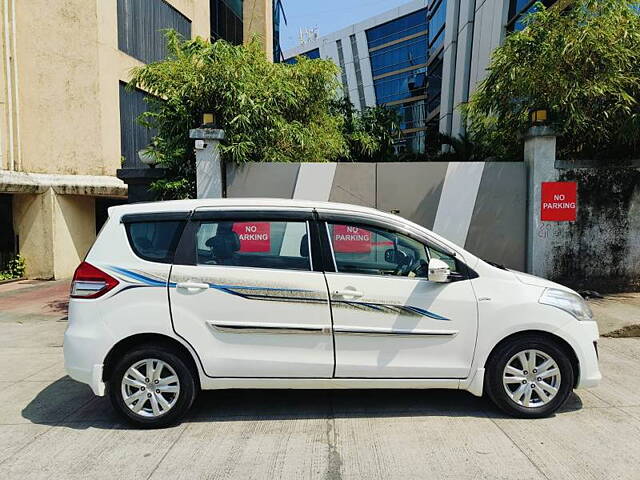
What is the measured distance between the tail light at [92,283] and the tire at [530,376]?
317 centimetres

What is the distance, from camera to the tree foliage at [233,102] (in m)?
8.30

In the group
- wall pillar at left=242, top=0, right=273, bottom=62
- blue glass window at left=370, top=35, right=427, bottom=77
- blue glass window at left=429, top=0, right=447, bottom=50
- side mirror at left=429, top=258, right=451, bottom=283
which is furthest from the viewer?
blue glass window at left=370, top=35, right=427, bottom=77

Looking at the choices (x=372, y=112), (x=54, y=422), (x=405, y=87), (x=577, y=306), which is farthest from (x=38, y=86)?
(x=405, y=87)

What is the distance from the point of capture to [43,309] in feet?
32.4

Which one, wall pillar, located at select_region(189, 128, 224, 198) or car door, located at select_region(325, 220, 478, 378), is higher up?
wall pillar, located at select_region(189, 128, 224, 198)

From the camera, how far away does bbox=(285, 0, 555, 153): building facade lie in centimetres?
3078

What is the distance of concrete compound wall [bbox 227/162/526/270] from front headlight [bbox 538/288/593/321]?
4.38 meters

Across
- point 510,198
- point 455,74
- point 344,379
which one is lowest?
point 344,379

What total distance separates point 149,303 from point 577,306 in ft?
11.6

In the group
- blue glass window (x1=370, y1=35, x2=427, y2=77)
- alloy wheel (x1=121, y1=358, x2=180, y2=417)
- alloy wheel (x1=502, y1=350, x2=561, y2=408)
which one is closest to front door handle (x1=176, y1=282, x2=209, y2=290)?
alloy wheel (x1=121, y1=358, x2=180, y2=417)

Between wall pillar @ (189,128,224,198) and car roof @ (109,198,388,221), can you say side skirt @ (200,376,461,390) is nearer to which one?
car roof @ (109,198,388,221)

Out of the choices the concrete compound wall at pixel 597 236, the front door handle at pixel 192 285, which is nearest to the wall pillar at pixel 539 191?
the concrete compound wall at pixel 597 236

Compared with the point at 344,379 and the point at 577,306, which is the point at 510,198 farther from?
the point at 344,379

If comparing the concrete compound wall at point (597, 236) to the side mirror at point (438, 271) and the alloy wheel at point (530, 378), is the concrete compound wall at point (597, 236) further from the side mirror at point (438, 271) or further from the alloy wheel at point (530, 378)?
the side mirror at point (438, 271)
